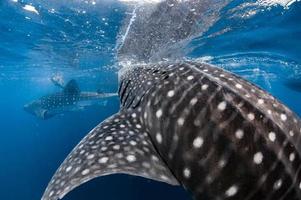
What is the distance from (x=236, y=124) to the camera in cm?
295

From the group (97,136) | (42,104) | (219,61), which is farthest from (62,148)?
(97,136)

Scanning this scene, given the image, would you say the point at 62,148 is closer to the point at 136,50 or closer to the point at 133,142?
the point at 136,50

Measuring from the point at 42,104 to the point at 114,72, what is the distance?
22.8 feet

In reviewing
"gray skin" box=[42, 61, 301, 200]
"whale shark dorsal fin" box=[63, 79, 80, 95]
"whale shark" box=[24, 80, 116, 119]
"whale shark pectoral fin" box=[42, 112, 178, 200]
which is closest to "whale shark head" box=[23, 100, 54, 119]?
"whale shark" box=[24, 80, 116, 119]

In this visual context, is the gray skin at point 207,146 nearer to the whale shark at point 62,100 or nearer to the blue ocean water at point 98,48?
the blue ocean water at point 98,48

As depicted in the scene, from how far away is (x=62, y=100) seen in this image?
70.6 feet

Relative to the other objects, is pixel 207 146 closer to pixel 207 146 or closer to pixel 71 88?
pixel 207 146

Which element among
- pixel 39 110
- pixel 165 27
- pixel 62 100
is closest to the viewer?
pixel 165 27

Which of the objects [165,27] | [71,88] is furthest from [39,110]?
[165,27]

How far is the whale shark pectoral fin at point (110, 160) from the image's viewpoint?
3041mm

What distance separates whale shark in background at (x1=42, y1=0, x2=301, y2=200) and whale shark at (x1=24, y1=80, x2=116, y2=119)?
1713 centimetres

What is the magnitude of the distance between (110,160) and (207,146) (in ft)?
3.41

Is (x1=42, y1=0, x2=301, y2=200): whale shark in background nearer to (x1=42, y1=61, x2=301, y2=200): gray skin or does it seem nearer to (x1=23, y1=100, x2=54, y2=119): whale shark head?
(x1=42, y1=61, x2=301, y2=200): gray skin

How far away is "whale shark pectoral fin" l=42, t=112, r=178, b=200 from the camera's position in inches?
120
